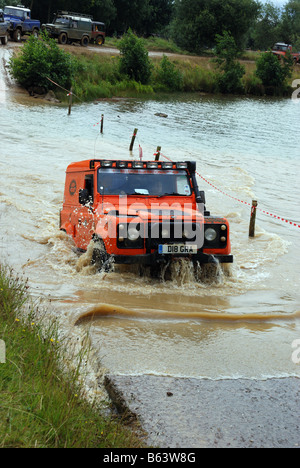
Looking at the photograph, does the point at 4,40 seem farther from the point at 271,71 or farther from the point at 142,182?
the point at 142,182

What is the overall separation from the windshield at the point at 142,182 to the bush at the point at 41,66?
→ 25.2m

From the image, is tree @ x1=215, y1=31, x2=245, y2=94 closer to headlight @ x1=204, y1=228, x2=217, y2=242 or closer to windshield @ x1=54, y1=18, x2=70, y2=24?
windshield @ x1=54, y1=18, x2=70, y2=24

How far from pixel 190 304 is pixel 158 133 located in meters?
21.1

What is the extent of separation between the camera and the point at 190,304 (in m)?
8.28

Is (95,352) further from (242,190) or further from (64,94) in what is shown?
(64,94)

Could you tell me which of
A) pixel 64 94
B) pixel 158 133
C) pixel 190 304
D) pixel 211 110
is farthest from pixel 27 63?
pixel 190 304

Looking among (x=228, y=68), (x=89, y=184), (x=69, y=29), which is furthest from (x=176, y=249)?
(x=228, y=68)

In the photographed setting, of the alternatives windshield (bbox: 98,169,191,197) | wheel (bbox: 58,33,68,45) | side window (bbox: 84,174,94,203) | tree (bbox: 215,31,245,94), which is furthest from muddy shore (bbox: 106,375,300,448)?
tree (bbox: 215,31,245,94)

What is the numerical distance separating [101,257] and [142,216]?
809 millimetres

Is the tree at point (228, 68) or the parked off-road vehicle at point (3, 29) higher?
the parked off-road vehicle at point (3, 29)

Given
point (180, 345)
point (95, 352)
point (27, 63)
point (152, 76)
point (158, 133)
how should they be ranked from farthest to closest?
point (152, 76) < point (27, 63) < point (158, 133) < point (180, 345) < point (95, 352)

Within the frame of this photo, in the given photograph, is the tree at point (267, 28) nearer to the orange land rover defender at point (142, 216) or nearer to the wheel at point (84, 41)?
the wheel at point (84, 41)

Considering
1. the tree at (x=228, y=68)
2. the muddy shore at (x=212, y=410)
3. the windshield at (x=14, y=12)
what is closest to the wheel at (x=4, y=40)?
the windshield at (x=14, y=12)

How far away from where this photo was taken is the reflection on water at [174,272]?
6473 mm
